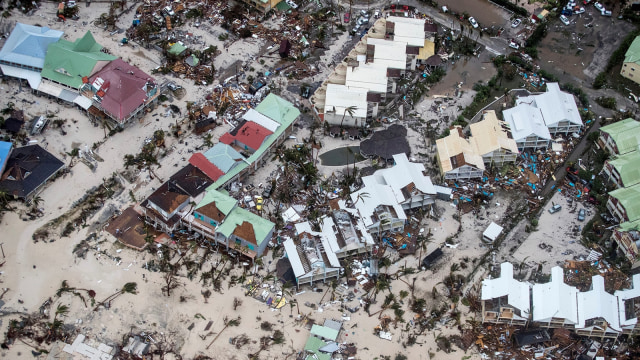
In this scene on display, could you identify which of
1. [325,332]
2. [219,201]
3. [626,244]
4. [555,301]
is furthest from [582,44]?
[325,332]

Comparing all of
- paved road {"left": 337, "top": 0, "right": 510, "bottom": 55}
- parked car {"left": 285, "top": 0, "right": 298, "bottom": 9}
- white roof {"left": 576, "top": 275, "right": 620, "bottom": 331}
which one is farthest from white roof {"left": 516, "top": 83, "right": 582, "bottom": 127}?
parked car {"left": 285, "top": 0, "right": 298, "bottom": 9}

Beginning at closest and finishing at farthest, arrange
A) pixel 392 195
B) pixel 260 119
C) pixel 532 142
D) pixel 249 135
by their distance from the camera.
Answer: pixel 392 195, pixel 249 135, pixel 260 119, pixel 532 142

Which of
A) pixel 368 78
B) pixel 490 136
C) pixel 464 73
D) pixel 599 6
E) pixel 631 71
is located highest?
pixel 599 6

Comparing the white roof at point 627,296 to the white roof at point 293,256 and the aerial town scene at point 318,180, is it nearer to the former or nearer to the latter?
the aerial town scene at point 318,180

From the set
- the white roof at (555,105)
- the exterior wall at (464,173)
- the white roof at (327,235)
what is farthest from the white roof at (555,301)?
the white roof at (555,105)

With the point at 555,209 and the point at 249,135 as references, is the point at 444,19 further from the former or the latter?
the point at 249,135

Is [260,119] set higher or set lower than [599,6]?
lower

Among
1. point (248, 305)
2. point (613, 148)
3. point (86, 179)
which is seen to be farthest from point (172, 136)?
point (613, 148)
